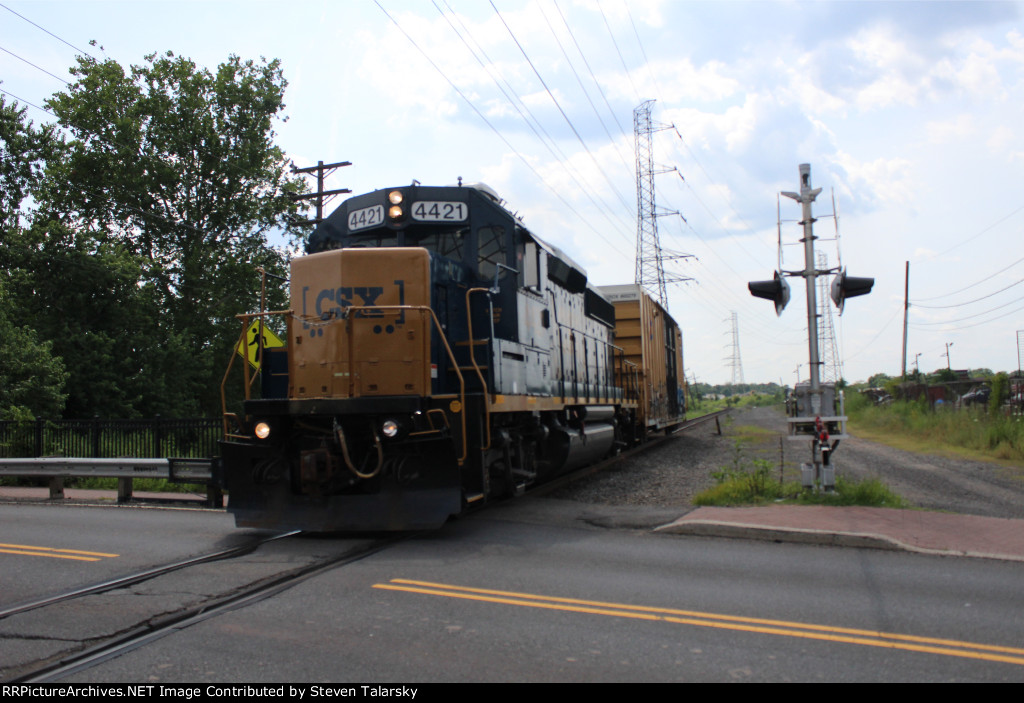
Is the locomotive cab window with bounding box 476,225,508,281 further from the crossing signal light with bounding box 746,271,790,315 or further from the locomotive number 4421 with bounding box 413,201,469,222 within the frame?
the crossing signal light with bounding box 746,271,790,315

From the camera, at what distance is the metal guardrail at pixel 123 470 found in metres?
10.3

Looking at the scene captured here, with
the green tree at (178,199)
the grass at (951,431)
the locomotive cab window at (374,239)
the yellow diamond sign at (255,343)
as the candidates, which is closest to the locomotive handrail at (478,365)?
the locomotive cab window at (374,239)

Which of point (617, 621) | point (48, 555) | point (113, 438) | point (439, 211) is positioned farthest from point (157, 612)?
point (113, 438)

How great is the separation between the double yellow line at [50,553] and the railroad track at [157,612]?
3.04ft

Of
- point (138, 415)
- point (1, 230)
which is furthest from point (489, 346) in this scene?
point (1, 230)

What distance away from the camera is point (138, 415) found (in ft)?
81.3

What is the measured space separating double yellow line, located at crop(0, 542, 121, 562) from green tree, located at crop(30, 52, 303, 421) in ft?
63.8

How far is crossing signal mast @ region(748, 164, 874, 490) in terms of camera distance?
29.5ft

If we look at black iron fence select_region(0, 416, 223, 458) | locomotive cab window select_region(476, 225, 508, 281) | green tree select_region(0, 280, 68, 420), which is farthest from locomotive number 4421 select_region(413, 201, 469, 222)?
green tree select_region(0, 280, 68, 420)

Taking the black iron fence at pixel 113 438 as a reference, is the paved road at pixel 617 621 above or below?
below

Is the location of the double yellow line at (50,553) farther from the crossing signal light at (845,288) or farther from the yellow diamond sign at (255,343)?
the crossing signal light at (845,288)

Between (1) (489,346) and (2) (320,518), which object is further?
(1) (489,346)
